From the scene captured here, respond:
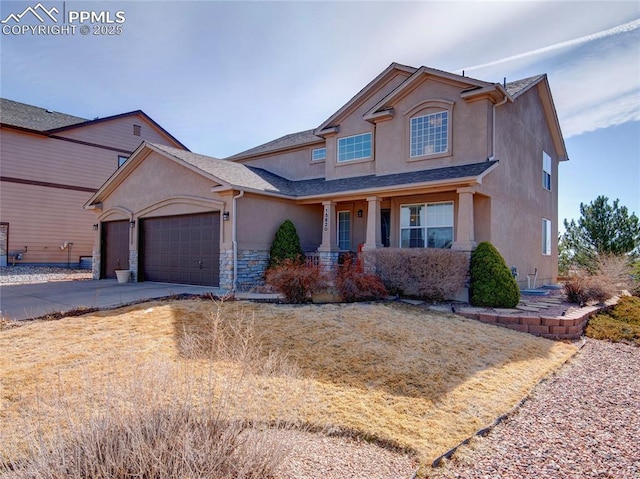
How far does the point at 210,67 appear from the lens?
1212cm

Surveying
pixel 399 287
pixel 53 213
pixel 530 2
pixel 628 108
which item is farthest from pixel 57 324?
pixel 628 108

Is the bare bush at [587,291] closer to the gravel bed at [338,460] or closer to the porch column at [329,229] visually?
the porch column at [329,229]

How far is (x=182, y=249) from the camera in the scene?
1421 centimetres

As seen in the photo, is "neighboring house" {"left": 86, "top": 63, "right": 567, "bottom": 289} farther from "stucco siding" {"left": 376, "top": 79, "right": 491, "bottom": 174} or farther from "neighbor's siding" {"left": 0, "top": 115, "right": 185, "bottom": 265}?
"neighbor's siding" {"left": 0, "top": 115, "right": 185, "bottom": 265}

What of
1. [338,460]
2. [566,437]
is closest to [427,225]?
[566,437]

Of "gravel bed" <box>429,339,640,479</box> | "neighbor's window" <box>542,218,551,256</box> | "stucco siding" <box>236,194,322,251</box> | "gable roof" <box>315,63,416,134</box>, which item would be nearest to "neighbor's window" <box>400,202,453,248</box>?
"stucco siding" <box>236,194,322,251</box>

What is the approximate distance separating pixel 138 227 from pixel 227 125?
582 centimetres

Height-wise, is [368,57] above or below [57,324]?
above

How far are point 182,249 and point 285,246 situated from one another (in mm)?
4132

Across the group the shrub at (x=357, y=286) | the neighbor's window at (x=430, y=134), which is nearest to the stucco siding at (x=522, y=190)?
the neighbor's window at (x=430, y=134)

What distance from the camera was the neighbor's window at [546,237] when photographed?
15.5m

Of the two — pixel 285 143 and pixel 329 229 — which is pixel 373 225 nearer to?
pixel 329 229

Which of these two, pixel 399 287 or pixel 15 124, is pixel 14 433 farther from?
pixel 15 124

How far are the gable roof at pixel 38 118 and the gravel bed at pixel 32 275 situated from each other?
7375 millimetres
